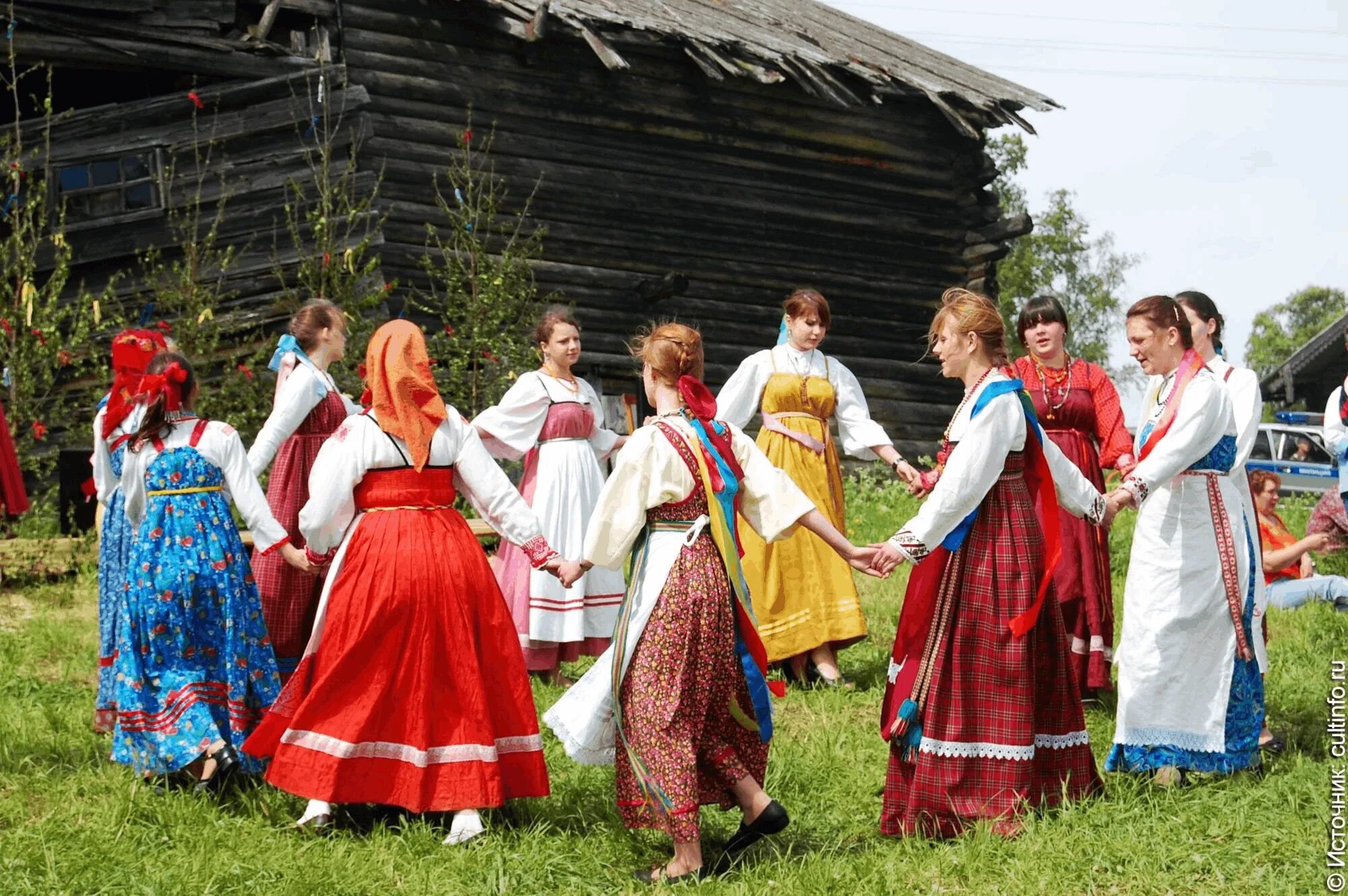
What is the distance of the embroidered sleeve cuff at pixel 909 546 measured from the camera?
165 inches

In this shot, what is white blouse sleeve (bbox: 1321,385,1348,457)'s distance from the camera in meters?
6.53

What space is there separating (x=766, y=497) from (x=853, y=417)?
2.70m

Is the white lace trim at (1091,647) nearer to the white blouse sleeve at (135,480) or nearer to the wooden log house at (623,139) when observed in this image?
the white blouse sleeve at (135,480)

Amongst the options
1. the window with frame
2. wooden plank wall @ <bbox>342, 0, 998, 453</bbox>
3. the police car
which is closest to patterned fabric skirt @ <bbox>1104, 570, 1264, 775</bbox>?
wooden plank wall @ <bbox>342, 0, 998, 453</bbox>

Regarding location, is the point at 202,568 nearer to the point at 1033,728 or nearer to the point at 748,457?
the point at 748,457

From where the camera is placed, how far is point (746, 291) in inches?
556

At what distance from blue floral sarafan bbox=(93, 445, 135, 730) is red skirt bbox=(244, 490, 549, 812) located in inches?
41.7

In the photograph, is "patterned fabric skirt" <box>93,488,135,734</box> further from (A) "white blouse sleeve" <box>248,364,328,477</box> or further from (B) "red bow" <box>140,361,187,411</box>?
(A) "white blouse sleeve" <box>248,364,328,477</box>

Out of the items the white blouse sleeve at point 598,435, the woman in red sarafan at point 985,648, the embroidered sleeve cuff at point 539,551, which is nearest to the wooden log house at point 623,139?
the white blouse sleeve at point 598,435

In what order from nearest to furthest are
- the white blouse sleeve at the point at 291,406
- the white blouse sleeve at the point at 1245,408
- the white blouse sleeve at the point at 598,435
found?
the white blouse sleeve at the point at 1245,408
the white blouse sleeve at the point at 291,406
the white blouse sleeve at the point at 598,435

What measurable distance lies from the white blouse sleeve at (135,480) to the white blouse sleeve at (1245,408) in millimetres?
3870

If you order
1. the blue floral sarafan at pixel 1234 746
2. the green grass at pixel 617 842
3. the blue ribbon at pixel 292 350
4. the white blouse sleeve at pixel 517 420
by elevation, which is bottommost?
the green grass at pixel 617 842

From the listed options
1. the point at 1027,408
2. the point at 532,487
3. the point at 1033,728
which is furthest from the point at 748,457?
the point at 532,487

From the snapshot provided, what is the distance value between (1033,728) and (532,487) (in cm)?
323
